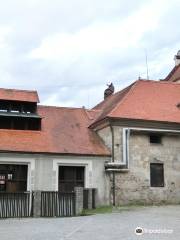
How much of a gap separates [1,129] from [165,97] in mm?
11886

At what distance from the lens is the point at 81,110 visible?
33562 mm

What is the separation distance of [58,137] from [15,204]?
22.7 feet

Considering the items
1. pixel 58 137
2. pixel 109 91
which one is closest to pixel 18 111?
pixel 58 137

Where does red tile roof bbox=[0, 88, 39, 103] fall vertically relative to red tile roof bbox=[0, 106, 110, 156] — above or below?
above

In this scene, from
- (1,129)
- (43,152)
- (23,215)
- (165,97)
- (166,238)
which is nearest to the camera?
(166,238)

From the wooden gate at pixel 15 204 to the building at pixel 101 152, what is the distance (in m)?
2.86

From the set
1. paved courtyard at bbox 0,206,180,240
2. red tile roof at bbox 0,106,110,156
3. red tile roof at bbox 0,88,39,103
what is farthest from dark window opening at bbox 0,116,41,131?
paved courtyard at bbox 0,206,180,240

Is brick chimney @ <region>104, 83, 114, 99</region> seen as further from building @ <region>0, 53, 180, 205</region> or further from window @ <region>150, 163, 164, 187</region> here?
window @ <region>150, 163, 164, 187</region>

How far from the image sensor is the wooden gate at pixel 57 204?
22438 millimetres

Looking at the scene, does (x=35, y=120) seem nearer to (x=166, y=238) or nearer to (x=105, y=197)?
(x=105, y=197)

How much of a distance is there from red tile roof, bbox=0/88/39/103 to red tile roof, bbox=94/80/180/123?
4709 millimetres

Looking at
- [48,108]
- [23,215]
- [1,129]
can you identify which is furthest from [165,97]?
[23,215]

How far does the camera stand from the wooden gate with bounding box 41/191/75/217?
→ 73.6 feet

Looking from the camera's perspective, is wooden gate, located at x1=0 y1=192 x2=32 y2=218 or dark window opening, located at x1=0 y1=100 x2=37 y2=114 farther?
dark window opening, located at x1=0 y1=100 x2=37 y2=114
